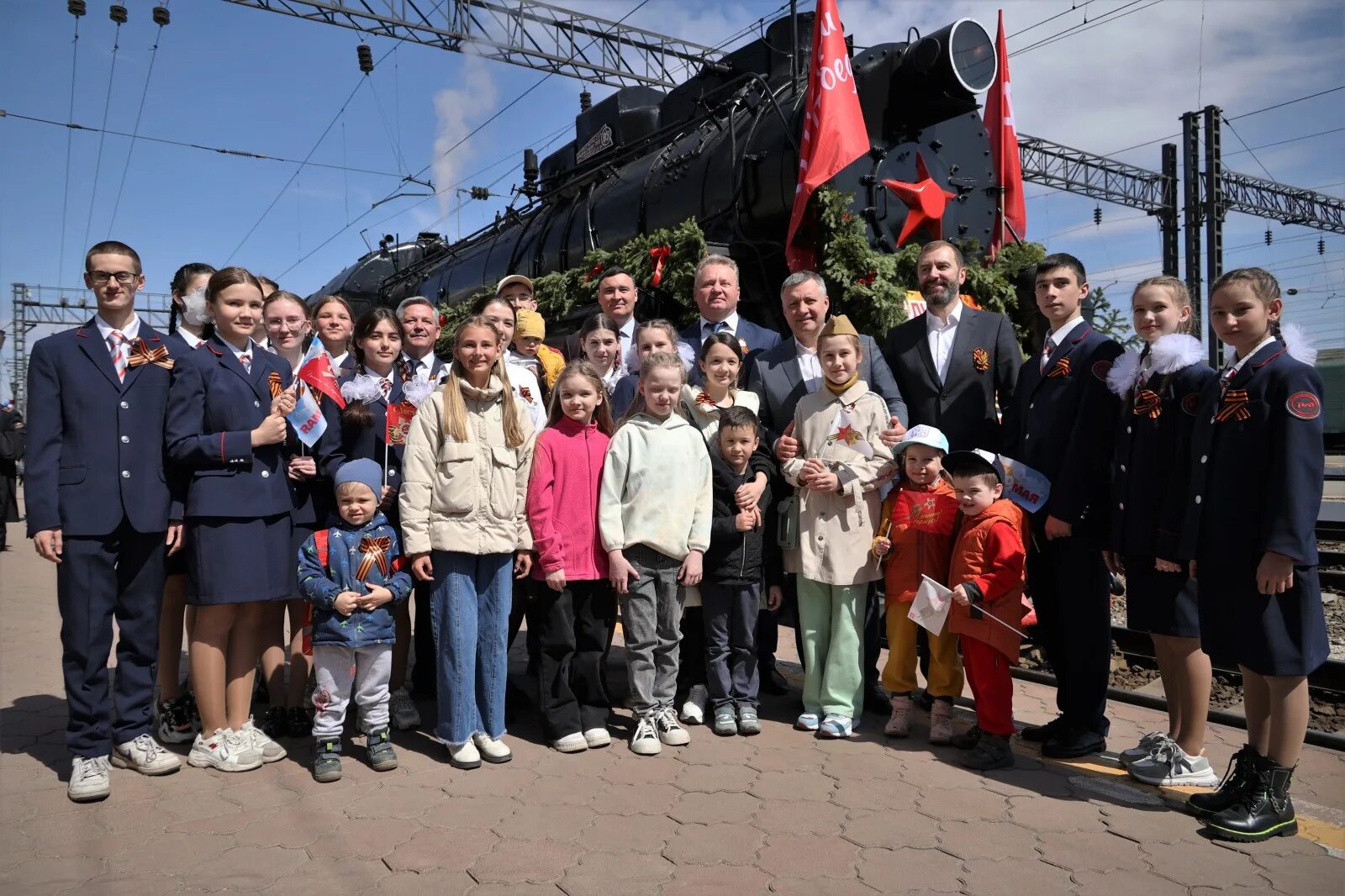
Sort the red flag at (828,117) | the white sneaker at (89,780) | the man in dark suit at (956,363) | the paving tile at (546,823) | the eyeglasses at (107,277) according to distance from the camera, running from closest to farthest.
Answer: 1. the paving tile at (546,823)
2. the white sneaker at (89,780)
3. the eyeglasses at (107,277)
4. the man in dark suit at (956,363)
5. the red flag at (828,117)

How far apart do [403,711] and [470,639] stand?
2.34ft

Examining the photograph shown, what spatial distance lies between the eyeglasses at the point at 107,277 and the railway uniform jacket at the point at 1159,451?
153 inches

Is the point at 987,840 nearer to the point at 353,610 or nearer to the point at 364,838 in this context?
the point at 364,838

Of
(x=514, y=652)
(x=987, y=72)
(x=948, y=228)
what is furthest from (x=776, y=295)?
(x=514, y=652)

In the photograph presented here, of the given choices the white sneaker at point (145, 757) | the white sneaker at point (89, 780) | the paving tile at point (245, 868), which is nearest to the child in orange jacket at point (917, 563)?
the paving tile at point (245, 868)

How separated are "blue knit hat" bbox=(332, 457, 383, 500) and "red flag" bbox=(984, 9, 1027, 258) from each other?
5242 mm

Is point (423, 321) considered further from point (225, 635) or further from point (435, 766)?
point (435, 766)

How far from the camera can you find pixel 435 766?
362 centimetres

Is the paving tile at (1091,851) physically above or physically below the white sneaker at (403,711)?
below

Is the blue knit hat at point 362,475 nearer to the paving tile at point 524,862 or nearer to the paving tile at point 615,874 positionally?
the paving tile at point 524,862

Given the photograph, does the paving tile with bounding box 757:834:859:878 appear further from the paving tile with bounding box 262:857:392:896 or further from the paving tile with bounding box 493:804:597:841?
the paving tile with bounding box 262:857:392:896

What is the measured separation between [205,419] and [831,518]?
2610 millimetres

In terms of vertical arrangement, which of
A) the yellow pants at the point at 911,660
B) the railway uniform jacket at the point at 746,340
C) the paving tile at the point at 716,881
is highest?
the railway uniform jacket at the point at 746,340

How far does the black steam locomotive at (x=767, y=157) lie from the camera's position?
6406 mm
